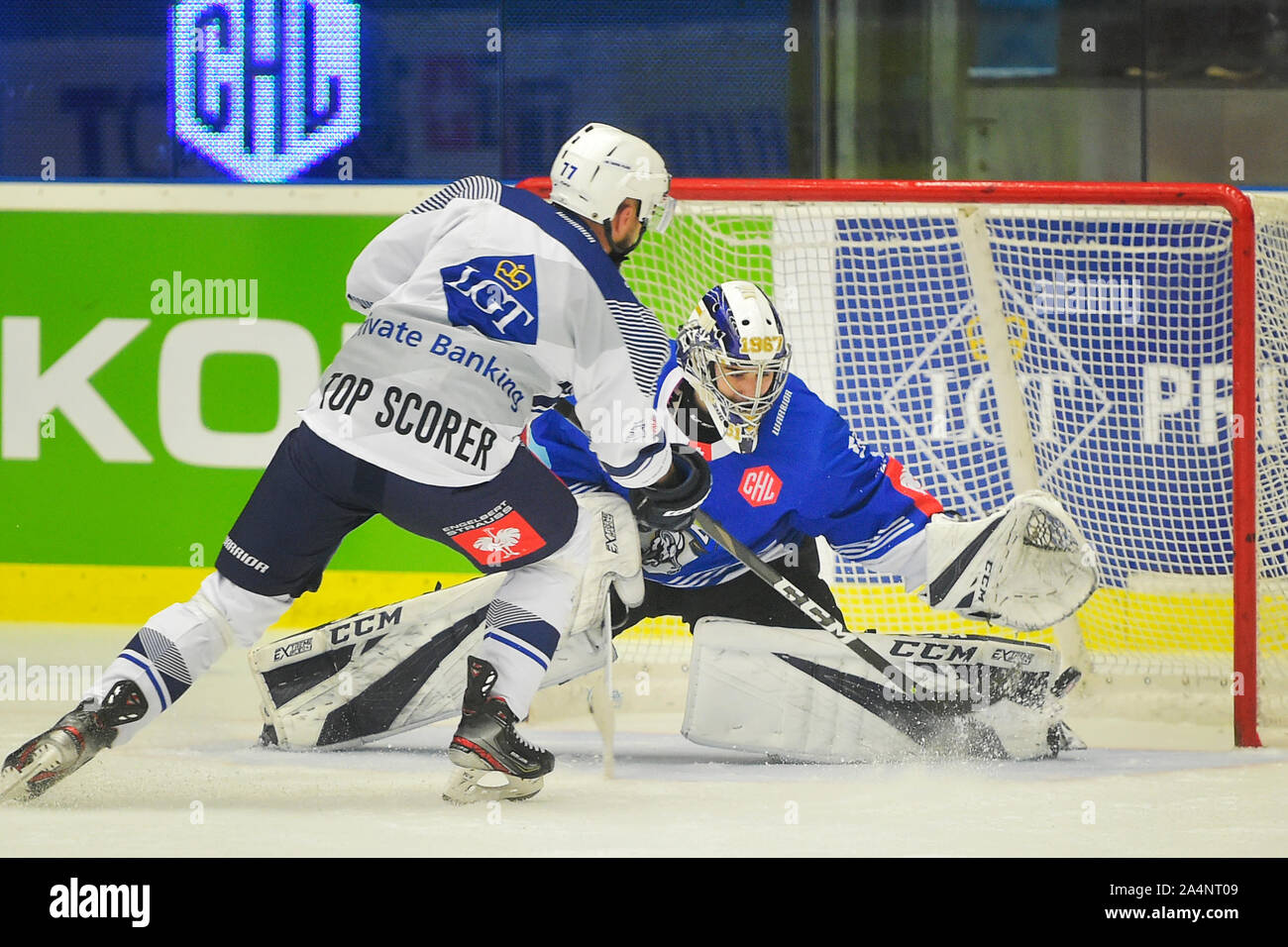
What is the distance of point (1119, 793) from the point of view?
2.73 m

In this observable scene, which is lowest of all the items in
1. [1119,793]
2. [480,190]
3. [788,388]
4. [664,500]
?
[1119,793]

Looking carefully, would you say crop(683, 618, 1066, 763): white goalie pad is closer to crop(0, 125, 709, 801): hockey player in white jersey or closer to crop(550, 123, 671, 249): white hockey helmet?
crop(0, 125, 709, 801): hockey player in white jersey

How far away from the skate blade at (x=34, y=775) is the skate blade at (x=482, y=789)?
1.94 ft

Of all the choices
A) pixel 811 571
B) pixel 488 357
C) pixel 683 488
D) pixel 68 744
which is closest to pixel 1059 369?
pixel 811 571

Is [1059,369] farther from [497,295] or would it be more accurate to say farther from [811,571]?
[497,295]

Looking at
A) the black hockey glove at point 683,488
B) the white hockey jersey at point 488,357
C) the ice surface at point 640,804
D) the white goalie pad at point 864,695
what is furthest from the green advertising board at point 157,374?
the white hockey jersey at point 488,357

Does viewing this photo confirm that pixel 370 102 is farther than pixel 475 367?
Yes

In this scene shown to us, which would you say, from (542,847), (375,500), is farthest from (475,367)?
(542,847)

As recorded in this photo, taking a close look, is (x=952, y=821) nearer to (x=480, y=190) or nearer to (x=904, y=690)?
(x=904, y=690)

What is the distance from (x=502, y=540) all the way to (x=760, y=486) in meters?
0.70

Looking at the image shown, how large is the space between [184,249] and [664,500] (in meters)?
2.13

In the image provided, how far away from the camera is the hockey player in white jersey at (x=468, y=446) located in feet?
8.51

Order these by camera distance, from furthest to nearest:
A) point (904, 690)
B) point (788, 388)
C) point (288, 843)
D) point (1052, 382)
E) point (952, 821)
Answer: point (1052, 382), point (788, 388), point (904, 690), point (952, 821), point (288, 843)

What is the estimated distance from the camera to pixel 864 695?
9.79ft
